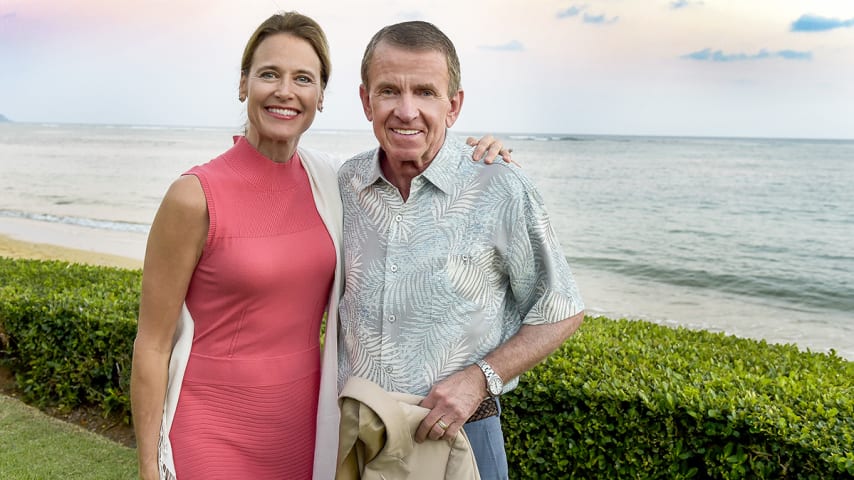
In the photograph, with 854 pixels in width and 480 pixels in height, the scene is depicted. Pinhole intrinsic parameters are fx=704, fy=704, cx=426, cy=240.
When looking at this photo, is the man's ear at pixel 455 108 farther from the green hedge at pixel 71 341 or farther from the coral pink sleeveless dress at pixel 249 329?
the green hedge at pixel 71 341

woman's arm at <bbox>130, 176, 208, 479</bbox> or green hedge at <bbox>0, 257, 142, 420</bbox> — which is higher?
woman's arm at <bbox>130, 176, 208, 479</bbox>

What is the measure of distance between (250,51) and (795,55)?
5156 cm

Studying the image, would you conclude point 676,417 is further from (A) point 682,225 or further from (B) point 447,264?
(A) point 682,225

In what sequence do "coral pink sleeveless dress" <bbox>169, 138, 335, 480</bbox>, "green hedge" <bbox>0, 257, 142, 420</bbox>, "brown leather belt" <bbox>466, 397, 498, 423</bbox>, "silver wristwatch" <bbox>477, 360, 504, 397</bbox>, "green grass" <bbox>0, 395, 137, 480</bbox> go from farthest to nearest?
1. "green hedge" <bbox>0, 257, 142, 420</bbox>
2. "green grass" <bbox>0, 395, 137, 480</bbox>
3. "coral pink sleeveless dress" <bbox>169, 138, 335, 480</bbox>
4. "brown leather belt" <bbox>466, 397, 498, 423</bbox>
5. "silver wristwatch" <bbox>477, 360, 504, 397</bbox>

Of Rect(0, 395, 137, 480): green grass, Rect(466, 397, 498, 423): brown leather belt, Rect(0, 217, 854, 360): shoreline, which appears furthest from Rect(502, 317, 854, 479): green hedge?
Rect(0, 217, 854, 360): shoreline

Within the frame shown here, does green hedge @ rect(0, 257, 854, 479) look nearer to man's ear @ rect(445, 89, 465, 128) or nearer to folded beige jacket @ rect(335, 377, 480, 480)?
folded beige jacket @ rect(335, 377, 480, 480)

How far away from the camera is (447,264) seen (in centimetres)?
224

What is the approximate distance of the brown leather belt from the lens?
2309mm

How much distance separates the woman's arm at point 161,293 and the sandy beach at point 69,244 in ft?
46.8

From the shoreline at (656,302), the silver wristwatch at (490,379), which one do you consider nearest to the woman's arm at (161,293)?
the silver wristwatch at (490,379)

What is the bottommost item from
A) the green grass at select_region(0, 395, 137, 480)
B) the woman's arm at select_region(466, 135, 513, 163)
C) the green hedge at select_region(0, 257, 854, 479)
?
the green grass at select_region(0, 395, 137, 480)

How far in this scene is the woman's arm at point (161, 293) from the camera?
2324mm

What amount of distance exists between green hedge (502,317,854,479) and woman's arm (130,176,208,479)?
7.35ft

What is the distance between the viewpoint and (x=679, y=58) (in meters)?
48.7
